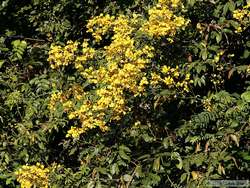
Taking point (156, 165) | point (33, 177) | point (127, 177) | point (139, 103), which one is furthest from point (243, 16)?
point (33, 177)

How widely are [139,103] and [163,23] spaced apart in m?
0.52

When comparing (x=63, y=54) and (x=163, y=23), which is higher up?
(x=163, y=23)

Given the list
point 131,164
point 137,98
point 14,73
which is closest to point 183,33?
point 137,98

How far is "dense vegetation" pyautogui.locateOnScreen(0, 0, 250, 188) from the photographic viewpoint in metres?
3.46

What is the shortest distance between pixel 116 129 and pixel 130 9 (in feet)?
3.84

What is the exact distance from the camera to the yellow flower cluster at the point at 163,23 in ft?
11.4

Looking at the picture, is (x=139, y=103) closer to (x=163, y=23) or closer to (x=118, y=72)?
(x=118, y=72)

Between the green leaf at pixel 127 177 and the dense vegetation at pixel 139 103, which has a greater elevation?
the dense vegetation at pixel 139 103

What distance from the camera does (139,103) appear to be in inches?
144

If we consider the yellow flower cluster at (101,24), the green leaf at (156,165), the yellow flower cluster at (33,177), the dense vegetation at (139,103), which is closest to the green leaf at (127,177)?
the dense vegetation at (139,103)

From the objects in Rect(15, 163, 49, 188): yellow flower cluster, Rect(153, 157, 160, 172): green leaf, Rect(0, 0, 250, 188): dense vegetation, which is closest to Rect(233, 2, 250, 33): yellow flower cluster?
Rect(0, 0, 250, 188): dense vegetation

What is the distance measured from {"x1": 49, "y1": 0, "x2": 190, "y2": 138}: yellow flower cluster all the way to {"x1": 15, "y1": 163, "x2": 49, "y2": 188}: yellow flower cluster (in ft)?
0.93

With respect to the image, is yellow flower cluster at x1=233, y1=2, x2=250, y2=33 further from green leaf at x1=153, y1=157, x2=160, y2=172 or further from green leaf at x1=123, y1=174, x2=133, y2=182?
green leaf at x1=123, y1=174, x2=133, y2=182

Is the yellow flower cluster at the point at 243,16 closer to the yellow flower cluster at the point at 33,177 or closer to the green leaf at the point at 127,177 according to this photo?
the green leaf at the point at 127,177
